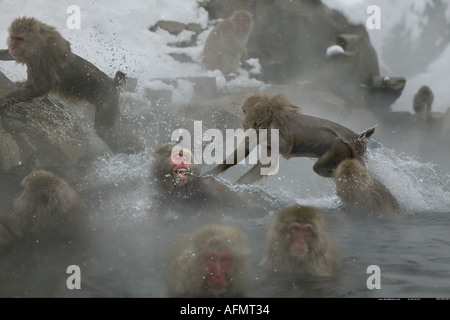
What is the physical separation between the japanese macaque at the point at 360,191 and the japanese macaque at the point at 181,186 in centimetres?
92

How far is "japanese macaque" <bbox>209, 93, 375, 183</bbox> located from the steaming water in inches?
15.0

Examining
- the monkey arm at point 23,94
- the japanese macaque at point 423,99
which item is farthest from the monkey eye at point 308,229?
the japanese macaque at point 423,99

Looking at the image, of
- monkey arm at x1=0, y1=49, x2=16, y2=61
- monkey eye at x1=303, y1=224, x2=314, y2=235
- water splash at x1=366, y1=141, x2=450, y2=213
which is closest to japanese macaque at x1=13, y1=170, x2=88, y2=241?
monkey eye at x1=303, y1=224, x2=314, y2=235

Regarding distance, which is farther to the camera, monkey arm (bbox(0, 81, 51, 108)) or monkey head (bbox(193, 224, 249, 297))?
monkey arm (bbox(0, 81, 51, 108))

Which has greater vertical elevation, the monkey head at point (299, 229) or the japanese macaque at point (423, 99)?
the japanese macaque at point (423, 99)

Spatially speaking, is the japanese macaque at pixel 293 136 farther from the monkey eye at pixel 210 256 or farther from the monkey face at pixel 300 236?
the monkey eye at pixel 210 256

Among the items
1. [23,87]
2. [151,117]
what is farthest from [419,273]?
[151,117]

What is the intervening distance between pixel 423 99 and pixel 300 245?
11.1 metres

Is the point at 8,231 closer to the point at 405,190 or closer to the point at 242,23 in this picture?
the point at 405,190

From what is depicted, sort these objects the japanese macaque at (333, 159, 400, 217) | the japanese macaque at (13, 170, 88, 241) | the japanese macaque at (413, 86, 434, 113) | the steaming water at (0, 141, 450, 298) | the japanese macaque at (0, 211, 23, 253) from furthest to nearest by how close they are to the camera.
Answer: the japanese macaque at (413, 86, 434, 113)
the japanese macaque at (333, 159, 400, 217)
the japanese macaque at (13, 170, 88, 241)
the japanese macaque at (0, 211, 23, 253)
the steaming water at (0, 141, 450, 298)

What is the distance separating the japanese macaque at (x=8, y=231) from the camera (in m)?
4.12

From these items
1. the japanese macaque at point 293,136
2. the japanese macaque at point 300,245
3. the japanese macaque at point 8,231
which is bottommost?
the japanese macaque at point 300,245

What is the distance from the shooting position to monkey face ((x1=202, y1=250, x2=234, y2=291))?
294 centimetres

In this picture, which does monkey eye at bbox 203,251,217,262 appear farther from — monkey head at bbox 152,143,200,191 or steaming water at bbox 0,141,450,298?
monkey head at bbox 152,143,200,191
